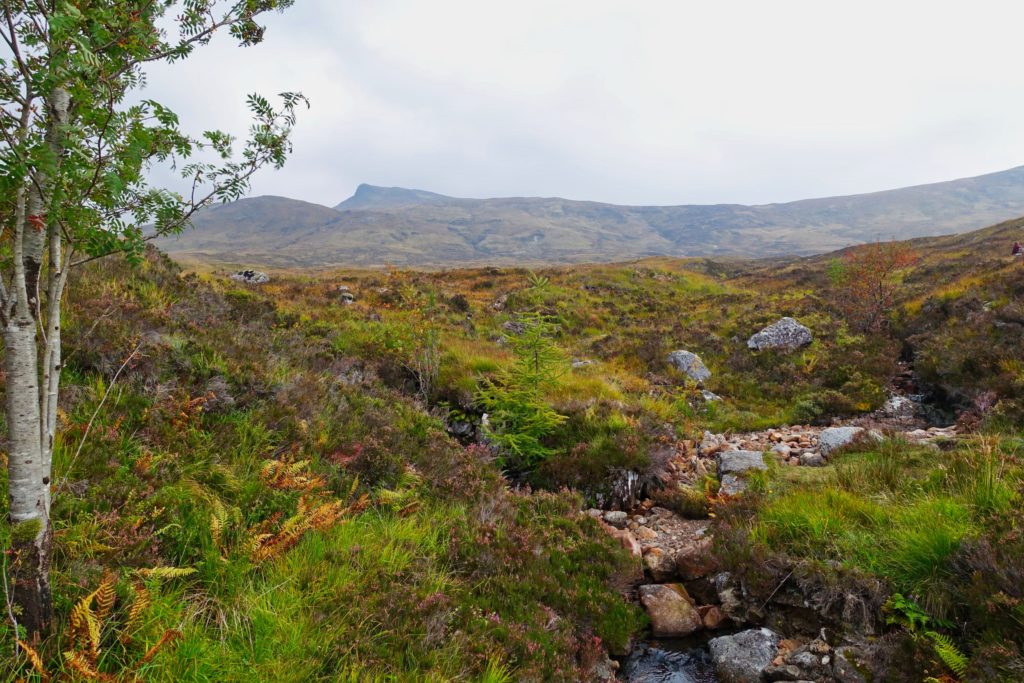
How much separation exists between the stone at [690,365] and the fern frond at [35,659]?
1240cm

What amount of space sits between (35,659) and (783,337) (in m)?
15.8

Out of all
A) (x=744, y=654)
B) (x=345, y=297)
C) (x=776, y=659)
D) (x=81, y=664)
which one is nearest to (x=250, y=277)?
(x=345, y=297)

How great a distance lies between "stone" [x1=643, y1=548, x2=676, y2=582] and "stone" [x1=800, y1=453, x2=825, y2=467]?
3.11 meters

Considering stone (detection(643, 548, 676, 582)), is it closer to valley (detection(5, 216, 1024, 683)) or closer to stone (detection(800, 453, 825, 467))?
valley (detection(5, 216, 1024, 683))

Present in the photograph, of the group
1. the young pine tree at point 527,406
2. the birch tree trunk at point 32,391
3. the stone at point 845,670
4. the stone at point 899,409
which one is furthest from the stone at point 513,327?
the birch tree trunk at point 32,391

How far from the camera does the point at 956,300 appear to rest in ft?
41.1

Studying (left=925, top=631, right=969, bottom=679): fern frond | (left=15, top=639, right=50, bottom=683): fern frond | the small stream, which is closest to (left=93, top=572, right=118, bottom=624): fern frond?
(left=15, top=639, right=50, bottom=683): fern frond

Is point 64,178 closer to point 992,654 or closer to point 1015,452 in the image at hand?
point 992,654

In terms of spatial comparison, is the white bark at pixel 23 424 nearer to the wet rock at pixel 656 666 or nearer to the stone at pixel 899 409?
the wet rock at pixel 656 666

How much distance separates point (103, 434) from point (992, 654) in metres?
6.75

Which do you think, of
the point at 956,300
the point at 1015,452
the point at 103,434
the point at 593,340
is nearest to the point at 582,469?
the point at 1015,452

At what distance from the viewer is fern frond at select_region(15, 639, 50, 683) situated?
87.3 inches

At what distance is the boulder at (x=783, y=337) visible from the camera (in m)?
13.8

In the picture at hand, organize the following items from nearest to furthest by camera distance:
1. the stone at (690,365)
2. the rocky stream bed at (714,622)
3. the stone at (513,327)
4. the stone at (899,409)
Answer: the rocky stream bed at (714,622)
the stone at (899,409)
the stone at (690,365)
the stone at (513,327)
